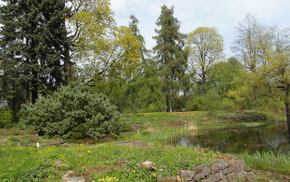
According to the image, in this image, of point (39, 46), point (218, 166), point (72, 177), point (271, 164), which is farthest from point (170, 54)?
point (72, 177)

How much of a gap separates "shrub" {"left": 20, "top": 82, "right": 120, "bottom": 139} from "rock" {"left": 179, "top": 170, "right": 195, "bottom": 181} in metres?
7.62

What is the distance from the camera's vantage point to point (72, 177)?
5086 millimetres

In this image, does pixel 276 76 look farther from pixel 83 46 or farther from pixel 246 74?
pixel 83 46

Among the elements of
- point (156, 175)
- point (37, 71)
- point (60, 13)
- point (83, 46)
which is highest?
point (60, 13)

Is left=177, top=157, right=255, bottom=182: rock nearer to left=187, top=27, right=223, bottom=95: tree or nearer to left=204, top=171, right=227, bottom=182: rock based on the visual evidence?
left=204, top=171, right=227, bottom=182: rock

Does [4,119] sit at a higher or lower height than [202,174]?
higher

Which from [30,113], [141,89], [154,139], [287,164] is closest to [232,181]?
[287,164]

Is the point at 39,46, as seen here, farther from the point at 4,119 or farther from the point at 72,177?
the point at 72,177

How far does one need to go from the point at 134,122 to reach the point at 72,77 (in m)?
7.05

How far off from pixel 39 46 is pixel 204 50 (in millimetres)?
26325

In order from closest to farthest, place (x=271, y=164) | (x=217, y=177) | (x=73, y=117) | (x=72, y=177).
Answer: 1. (x=72, y=177)
2. (x=217, y=177)
3. (x=271, y=164)
4. (x=73, y=117)

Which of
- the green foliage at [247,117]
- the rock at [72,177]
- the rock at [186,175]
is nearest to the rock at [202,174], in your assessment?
the rock at [186,175]

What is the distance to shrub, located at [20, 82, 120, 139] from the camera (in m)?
12.5

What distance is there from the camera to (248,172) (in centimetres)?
648
